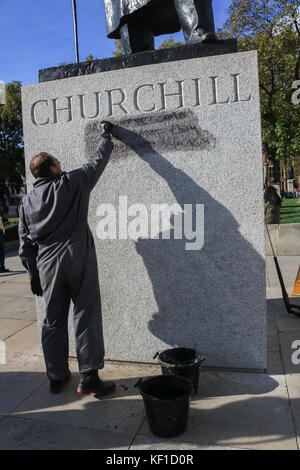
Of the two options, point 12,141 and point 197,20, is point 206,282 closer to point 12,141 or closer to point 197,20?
point 197,20

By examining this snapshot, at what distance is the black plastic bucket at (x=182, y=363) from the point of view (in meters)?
2.95

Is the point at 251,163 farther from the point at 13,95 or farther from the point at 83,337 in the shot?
the point at 13,95

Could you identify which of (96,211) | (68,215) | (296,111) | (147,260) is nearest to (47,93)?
(96,211)

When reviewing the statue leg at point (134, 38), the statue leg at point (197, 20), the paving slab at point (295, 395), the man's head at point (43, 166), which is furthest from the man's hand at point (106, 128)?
the paving slab at point (295, 395)

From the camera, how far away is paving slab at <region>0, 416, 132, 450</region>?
7.96 ft

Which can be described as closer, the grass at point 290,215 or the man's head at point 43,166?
the man's head at point 43,166

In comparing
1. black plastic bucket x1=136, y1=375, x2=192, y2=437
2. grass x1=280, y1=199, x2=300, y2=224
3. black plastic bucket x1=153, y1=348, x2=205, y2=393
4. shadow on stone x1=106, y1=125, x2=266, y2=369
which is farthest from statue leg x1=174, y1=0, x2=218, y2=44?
grass x1=280, y1=199, x2=300, y2=224

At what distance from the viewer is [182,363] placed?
3.06 meters

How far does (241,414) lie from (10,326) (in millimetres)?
3293

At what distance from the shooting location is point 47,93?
3.75 m

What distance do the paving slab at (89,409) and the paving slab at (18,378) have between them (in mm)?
88

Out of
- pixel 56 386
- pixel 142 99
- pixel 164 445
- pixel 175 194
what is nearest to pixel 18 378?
pixel 56 386

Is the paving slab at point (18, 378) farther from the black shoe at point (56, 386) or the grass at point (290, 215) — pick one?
the grass at point (290, 215)
